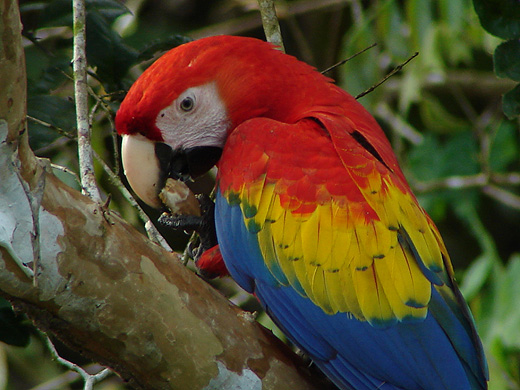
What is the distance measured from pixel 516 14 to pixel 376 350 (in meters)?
0.78

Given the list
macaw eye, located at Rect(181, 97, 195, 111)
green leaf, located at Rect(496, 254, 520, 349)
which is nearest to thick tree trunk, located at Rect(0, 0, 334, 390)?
macaw eye, located at Rect(181, 97, 195, 111)

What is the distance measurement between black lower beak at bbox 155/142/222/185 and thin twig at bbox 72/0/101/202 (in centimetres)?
31

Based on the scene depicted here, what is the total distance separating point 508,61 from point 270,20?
60 centimetres

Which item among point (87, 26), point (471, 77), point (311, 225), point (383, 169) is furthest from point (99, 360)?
point (471, 77)

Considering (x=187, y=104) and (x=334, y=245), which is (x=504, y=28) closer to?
(x=334, y=245)

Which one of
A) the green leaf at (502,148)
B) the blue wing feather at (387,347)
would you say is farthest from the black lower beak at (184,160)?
the green leaf at (502,148)

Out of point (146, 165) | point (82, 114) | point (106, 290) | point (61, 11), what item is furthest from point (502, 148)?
point (106, 290)

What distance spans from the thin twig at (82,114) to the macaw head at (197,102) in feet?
0.73

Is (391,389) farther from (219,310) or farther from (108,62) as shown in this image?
(108,62)

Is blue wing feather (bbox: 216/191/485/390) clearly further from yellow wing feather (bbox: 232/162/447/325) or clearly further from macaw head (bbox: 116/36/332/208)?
macaw head (bbox: 116/36/332/208)

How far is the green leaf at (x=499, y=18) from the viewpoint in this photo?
1421mm

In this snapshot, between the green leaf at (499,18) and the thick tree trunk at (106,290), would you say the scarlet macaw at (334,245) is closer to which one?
the thick tree trunk at (106,290)

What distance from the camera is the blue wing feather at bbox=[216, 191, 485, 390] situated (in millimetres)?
1275

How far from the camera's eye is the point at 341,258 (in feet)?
4.20
